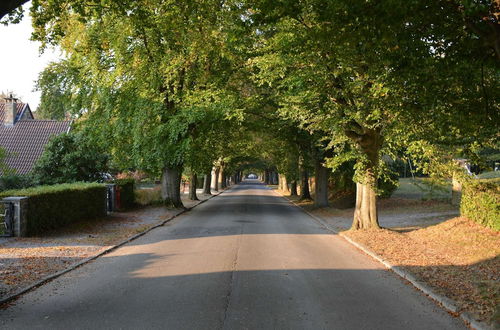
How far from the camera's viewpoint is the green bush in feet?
84.7

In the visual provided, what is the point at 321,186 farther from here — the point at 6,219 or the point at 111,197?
the point at 6,219

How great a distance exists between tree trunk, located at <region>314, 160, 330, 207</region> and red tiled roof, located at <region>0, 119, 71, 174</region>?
18.4 metres

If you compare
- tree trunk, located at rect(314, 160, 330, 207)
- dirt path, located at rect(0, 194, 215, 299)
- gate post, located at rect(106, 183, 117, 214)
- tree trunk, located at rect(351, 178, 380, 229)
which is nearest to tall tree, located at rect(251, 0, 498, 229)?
tree trunk, located at rect(351, 178, 380, 229)

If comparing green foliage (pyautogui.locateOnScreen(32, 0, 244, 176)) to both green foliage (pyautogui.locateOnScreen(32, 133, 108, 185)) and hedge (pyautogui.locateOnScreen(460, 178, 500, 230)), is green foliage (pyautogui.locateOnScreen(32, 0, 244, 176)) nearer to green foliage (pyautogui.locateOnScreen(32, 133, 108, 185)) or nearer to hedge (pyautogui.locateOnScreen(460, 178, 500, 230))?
green foliage (pyautogui.locateOnScreen(32, 133, 108, 185))

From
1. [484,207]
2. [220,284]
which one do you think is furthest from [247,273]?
[484,207]

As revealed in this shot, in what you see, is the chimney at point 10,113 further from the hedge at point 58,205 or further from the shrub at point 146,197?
the hedge at point 58,205

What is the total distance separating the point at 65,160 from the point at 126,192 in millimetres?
4170

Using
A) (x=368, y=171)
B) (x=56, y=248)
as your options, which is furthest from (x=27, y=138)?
(x=368, y=171)

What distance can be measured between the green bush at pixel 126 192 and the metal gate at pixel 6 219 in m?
11.3

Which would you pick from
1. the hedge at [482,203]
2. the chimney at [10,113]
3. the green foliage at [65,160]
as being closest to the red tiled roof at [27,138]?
the chimney at [10,113]

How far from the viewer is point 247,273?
30.4 ft

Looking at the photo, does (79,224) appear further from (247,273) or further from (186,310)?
(186,310)

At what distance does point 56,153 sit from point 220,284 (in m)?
22.4

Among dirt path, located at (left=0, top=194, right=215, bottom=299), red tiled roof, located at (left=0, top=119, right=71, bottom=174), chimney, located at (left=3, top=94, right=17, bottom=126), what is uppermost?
chimney, located at (left=3, top=94, right=17, bottom=126)
